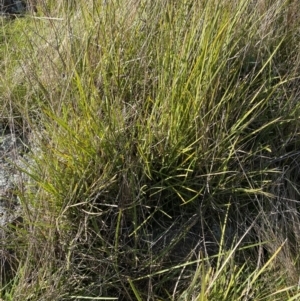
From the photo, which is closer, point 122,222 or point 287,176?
point 122,222

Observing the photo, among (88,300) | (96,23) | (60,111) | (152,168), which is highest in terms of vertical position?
(96,23)

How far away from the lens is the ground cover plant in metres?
1.53

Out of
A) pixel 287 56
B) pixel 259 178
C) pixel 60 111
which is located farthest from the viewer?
pixel 287 56

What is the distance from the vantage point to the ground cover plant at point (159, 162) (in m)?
1.53

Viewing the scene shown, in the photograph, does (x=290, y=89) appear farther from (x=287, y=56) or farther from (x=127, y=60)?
(x=127, y=60)

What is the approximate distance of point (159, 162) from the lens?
5.37 feet

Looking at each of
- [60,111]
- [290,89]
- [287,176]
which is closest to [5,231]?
[60,111]

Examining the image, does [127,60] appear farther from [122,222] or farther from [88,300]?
[88,300]

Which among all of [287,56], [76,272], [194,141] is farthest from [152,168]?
[287,56]

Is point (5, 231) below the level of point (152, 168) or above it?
below

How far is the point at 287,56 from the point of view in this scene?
1924 mm

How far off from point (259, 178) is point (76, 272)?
2.08 feet

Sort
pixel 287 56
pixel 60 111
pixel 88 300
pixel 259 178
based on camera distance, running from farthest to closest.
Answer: pixel 287 56 → pixel 259 178 → pixel 60 111 → pixel 88 300

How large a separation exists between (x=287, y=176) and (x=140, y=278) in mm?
593
